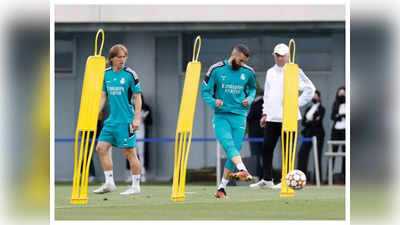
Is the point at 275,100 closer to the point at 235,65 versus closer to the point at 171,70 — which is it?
the point at 235,65

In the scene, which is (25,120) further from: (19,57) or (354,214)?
(354,214)

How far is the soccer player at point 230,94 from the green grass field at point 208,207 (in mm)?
611

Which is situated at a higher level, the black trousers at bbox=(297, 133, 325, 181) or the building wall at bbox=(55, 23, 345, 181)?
the building wall at bbox=(55, 23, 345, 181)

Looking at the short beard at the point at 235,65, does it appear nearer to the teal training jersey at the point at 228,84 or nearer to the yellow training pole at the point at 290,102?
the teal training jersey at the point at 228,84

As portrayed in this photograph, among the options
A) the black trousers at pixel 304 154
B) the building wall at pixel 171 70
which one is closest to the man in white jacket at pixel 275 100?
the black trousers at pixel 304 154

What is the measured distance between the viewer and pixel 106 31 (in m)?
20.3

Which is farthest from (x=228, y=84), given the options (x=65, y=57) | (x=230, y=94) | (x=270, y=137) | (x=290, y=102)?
(x=65, y=57)

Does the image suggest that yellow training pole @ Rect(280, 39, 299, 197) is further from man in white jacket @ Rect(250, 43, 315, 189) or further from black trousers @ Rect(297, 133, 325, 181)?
black trousers @ Rect(297, 133, 325, 181)

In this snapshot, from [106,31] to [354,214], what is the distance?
12.5 m

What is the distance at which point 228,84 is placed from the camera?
1234 centimetres

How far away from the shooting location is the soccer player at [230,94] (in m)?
12.3

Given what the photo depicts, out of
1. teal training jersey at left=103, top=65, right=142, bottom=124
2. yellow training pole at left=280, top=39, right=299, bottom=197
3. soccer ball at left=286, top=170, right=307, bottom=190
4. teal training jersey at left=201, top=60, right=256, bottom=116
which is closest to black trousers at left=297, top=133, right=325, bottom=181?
yellow training pole at left=280, top=39, right=299, bottom=197

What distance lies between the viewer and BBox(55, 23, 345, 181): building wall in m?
20.4

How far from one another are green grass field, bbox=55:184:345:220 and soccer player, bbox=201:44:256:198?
0.61m
